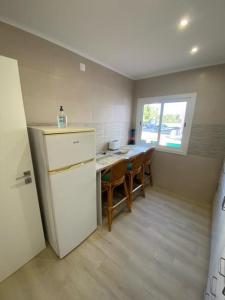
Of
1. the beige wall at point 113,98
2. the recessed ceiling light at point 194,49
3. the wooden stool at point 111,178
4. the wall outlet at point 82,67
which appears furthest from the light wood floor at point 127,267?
the recessed ceiling light at point 194,49

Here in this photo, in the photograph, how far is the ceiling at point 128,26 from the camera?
107 cm

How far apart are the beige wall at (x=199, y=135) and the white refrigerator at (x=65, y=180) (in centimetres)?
184

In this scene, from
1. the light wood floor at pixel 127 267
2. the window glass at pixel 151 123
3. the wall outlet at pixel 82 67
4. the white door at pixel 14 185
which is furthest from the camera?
the window glass at pixel 151 123

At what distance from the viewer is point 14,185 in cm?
118

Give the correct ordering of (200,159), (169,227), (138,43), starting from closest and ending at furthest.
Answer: (138,43), (169,227), (200,159)

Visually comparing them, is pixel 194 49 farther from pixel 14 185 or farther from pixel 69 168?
pixel 14 185

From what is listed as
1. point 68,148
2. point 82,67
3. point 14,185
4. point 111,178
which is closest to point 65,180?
point 68,148

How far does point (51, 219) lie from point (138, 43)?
2258mm

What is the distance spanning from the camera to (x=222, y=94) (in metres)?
2.04

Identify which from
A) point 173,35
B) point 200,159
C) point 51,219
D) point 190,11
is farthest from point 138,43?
point 51,219

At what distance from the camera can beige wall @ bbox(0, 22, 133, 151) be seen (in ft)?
4.50

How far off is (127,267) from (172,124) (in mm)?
2402

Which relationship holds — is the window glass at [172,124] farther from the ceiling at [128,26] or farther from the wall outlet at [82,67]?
the wall outlet at [82,67]

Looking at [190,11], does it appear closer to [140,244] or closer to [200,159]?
[200,159]
